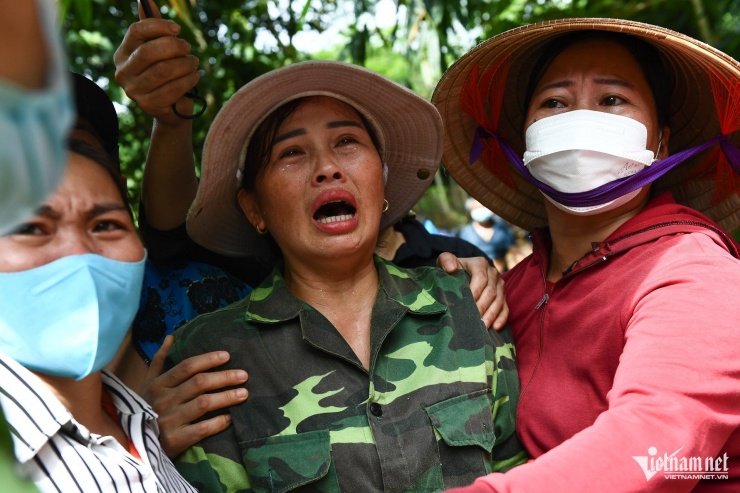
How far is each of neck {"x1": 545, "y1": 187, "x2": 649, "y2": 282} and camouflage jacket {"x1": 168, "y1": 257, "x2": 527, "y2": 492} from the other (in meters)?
0.38

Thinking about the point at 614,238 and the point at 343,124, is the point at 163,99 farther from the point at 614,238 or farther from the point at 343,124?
the point at 614,238

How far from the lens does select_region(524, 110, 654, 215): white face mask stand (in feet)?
7.90

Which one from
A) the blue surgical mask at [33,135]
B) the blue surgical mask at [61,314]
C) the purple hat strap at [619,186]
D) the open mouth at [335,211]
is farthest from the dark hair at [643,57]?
the blue surgical mask at [33,135]

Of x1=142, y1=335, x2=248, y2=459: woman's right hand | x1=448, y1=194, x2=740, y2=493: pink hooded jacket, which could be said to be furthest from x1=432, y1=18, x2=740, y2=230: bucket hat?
x1=142, y1=335, x2=248, y2=459: woman's right hand

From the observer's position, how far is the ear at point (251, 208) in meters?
2.70

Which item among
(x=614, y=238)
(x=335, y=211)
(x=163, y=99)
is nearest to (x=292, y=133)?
(x=335, y=211)

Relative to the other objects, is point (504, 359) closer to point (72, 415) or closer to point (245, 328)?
point (245, 328)

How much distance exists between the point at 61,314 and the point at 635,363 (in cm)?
136

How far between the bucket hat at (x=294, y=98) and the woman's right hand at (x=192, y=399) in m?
0.61

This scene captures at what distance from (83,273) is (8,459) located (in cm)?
138

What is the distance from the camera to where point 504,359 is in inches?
98.8

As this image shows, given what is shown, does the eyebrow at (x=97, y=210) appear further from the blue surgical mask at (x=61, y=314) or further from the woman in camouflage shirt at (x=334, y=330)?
the woman in camouflage shirt at (x=334, y=330)

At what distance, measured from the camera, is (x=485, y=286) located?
8.85 ft

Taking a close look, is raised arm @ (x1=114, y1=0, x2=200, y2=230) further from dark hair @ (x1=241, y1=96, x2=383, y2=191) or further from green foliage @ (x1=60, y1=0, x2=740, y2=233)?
green foliage @ (x1=60, y1=0, x2=740, y2=233)
